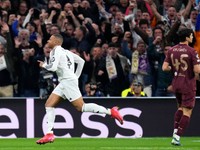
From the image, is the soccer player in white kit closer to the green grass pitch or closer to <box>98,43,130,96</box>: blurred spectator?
the green grass pitch

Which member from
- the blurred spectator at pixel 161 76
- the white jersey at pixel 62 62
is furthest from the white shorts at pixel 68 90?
the blurred spectator at pixel 161 76

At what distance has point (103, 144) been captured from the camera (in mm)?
16406

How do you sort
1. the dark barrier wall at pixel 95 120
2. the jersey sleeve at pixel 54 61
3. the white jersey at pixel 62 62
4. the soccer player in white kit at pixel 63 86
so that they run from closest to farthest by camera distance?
the jersey sleeve at pixel 54 61
the white jersey at pixel 62 62
the soccer player in white kit at pixel 63 86
the dark barrier wall at pixel 95 120

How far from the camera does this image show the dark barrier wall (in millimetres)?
19203

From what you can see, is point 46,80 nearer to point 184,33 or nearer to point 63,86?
point 63,86

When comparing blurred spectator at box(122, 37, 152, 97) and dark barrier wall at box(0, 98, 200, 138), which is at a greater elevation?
blurred spectator at box(122, 37, 152, 97)

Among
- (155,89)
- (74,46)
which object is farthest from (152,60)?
(74,46)

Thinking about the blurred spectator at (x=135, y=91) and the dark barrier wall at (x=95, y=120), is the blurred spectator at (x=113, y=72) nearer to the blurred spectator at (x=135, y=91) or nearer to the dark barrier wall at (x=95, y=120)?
the blurred spectator at (x=135, y=91)

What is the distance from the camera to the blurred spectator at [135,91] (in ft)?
64.5

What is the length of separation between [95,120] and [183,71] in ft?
13.9

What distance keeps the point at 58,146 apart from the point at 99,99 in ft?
12.1

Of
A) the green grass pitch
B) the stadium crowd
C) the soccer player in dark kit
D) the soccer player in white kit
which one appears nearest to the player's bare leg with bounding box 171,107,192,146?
the soccer player in dark kit

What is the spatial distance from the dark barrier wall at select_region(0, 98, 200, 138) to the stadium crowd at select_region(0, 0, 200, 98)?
705mm

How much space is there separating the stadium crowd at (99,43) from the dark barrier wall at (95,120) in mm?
705
